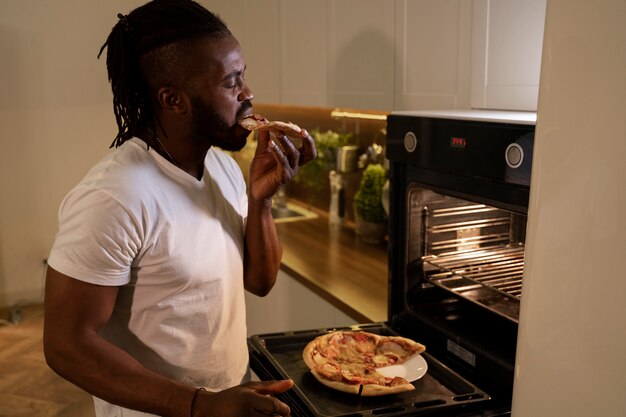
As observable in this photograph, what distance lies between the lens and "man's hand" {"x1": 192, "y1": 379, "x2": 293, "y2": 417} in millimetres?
1033

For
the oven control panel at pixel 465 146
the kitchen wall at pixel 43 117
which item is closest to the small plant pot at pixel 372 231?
the kitchen wall at pixel 43 117

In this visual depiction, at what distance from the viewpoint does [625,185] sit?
65cm

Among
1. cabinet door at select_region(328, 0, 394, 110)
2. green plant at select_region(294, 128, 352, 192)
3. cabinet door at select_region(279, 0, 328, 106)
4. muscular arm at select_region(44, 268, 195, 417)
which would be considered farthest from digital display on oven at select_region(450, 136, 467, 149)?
green plant at select_region(294, 128, 352, 192)

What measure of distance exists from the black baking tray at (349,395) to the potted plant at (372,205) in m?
1.46

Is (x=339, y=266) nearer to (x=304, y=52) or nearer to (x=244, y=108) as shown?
(x=304, y=52)

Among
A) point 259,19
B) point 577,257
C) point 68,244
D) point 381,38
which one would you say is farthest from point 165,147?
point 259,19

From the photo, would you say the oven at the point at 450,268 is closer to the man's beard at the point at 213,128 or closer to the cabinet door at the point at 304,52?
the man's beard at the point at 213,128

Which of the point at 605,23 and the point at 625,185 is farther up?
the point at 605,23

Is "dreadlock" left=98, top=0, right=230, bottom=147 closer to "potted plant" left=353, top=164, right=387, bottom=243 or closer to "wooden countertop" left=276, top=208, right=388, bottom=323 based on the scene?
"wooden countertop" left=276, top=208, right=388, bottom=323

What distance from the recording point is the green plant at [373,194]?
289cm

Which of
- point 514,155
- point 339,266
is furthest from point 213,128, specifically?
point 339,266

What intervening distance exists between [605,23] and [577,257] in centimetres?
24

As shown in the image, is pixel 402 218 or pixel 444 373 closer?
pixel 444 373

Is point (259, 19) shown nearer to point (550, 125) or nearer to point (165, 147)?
point (165, 147)
